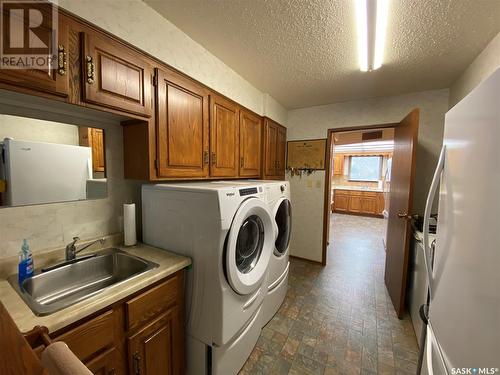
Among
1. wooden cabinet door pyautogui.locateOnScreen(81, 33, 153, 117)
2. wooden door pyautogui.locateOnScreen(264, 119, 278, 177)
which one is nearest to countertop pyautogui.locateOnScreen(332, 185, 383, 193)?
wooden door pyautogui.locateOnScreen(264, 119, 278, 177)

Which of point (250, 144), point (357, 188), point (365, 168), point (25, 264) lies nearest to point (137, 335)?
point (25, 264)

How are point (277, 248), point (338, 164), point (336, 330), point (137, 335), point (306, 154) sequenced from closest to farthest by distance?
point (137, 335), point (336, 330), point (277, 248), point (306, 154), point (338, 164)

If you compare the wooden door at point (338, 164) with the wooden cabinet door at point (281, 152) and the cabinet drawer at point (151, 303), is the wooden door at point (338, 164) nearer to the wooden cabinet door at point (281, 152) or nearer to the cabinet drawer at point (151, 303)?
the wooden cabinet door at point (281, 152)

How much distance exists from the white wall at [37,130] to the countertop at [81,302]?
28.6 inches

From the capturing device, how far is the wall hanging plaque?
2953 millimetres

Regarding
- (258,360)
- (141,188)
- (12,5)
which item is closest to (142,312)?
(141,188)

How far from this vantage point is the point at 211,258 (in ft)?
3.88

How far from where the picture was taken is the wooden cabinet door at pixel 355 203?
6.52 m

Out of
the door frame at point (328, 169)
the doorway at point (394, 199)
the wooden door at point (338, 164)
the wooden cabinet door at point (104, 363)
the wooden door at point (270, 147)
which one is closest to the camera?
the wooden cabinet door at point (104, 363)

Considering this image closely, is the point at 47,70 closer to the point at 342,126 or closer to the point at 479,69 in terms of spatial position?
the point at 479,69

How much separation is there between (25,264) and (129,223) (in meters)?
0.52

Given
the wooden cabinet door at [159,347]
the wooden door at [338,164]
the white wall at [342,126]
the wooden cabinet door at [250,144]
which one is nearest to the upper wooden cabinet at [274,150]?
the wooden cabinet door at [250,144]

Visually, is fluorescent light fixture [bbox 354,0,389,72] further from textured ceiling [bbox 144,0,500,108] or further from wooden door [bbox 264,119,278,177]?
wooden door [bbox 264,119,278,177]

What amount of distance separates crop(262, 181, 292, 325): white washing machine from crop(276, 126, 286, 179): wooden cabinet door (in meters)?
0.91
